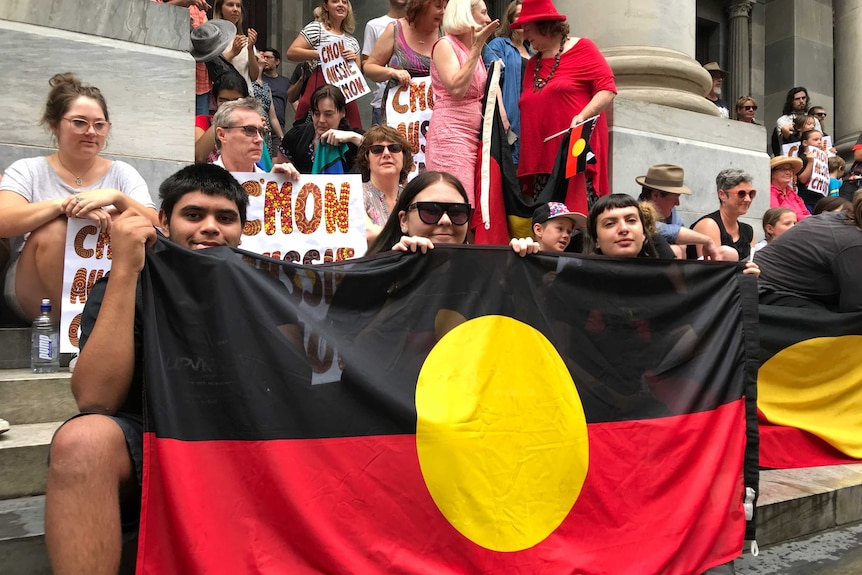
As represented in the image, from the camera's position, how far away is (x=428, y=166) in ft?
17.3

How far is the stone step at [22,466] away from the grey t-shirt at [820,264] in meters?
4.01

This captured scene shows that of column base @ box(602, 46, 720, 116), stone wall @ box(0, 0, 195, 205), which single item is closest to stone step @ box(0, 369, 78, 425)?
stone wall @ box(0, 0, 195, 205)

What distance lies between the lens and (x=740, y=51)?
16.3 metres

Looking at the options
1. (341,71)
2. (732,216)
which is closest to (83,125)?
(341,71)

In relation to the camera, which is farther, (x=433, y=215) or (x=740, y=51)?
(x=740, y=51)

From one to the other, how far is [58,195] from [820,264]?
435cm

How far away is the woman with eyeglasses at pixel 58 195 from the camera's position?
3.55 meters

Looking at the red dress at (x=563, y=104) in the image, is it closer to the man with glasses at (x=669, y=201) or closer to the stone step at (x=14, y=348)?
the man with glasses at (x=669, y=201)

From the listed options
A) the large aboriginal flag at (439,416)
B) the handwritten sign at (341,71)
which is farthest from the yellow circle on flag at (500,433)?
the handwritten sign at (341,71)

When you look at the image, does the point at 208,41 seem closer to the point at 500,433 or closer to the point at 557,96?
the point at 557,96

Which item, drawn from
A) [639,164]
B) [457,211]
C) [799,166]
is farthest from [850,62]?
[457,211]

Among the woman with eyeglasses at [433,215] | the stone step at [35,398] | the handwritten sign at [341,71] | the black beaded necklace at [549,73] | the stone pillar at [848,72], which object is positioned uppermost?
the stone pillar at [848,72]

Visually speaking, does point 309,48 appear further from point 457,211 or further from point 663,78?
point 457,211

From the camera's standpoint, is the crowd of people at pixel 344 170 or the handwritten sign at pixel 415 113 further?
the handwritten sign at pixel 415 113
